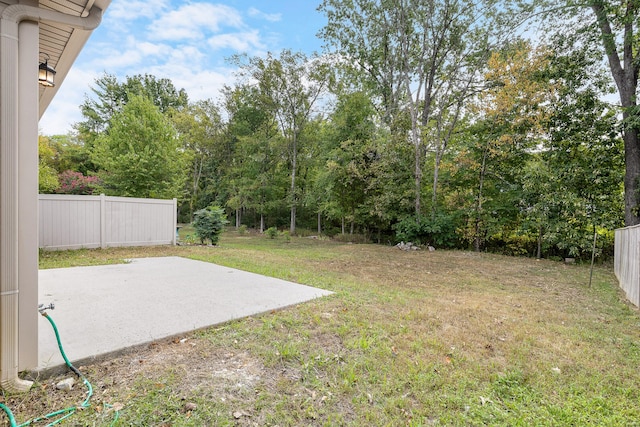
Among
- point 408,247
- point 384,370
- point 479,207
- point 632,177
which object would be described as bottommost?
point 408,247

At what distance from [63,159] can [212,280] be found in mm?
19033

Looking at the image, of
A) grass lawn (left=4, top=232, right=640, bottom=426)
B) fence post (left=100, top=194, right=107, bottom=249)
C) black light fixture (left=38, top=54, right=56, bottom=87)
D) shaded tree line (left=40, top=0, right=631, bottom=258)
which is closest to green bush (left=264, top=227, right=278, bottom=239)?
shaded tree line (left=40, top=0, right=631, bottom=258)

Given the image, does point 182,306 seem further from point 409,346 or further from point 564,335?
point 564,335

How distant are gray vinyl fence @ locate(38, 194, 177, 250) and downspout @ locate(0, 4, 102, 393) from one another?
6307 mm

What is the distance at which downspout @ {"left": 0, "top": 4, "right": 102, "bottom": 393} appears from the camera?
5.19 ft

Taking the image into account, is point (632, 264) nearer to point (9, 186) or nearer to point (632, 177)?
point (632, 177)

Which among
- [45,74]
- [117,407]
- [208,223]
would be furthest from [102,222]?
[117,407]

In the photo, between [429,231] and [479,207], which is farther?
[429,231]

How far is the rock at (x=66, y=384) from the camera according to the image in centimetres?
174

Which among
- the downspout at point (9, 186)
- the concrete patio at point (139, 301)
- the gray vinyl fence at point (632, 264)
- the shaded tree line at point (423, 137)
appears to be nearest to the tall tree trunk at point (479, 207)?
the shaded tree line at point (423, 137)

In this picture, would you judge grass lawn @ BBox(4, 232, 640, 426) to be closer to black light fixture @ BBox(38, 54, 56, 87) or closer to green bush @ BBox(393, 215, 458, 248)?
black light fixture @ BBox(38, 54, 56, 87)

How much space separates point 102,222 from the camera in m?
7.21

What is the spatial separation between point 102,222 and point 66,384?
21.9ft

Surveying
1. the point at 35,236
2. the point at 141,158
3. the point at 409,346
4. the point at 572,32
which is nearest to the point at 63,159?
the point at 141,158
